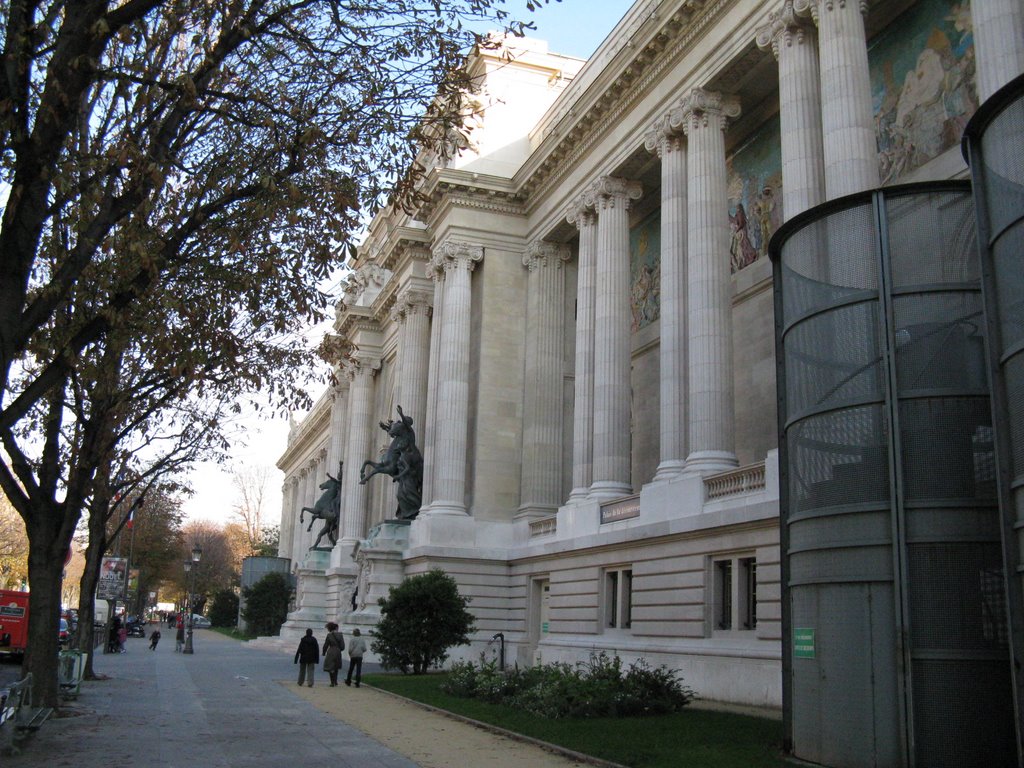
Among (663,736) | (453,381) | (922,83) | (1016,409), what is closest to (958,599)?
(1016,409)

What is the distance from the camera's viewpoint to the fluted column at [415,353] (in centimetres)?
4444

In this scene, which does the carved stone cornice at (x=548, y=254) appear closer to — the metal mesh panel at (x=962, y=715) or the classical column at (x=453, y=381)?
the classical column at (x=453, y=381)

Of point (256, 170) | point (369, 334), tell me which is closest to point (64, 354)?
point (256, 170)

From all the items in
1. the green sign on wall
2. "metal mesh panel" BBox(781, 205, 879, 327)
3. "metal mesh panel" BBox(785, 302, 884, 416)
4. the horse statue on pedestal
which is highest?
the horse statue on pedestal

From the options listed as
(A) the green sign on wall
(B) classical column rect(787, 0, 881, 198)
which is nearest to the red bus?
(B) classical column rect(787, 0, 881, 198)

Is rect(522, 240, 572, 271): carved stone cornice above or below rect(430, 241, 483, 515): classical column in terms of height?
above

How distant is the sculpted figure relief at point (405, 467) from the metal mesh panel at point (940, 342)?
31.1 m

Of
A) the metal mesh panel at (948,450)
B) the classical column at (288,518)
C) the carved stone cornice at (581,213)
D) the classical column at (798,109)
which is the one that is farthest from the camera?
the classical column at (288,518)

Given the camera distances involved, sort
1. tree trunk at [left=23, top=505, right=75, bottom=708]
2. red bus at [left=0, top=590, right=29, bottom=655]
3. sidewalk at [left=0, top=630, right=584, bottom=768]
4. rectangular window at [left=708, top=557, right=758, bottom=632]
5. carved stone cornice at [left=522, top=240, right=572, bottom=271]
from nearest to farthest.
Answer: sidewalk at [left=0, top=630, right=584, bottom=768], tree trunk at [left=23, top=505, right=75, bottom=708], rectangular window at [left=708, top=557, right=758, bottom=632], carved stone cornice at [left=522, top=240, right=572, bottom=271], red bus at [left=0, top=590, right=29, bottom=655]

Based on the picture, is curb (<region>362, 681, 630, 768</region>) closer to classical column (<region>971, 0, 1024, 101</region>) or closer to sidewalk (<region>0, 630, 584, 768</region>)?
sidewalk (<region>0, 630, 584, 768</region>)

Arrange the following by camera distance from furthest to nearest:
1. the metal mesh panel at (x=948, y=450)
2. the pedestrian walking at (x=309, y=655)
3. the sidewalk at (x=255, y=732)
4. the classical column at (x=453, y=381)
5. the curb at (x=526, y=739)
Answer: the classical column at (x=453, y=381), the pedestrian walking at (x=309, y=655), the sidewalk at (x=255, y=732), the curb at (x=526, y=739), the metal mesh panel at (x=948, y=450)

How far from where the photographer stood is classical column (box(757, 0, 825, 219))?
896 inches

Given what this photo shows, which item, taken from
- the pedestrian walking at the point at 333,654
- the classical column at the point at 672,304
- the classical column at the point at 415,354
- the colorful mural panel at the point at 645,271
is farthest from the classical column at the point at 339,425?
the classical column at the point at 672,304

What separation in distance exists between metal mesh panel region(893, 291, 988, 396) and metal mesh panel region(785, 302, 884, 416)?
0.91 feet
